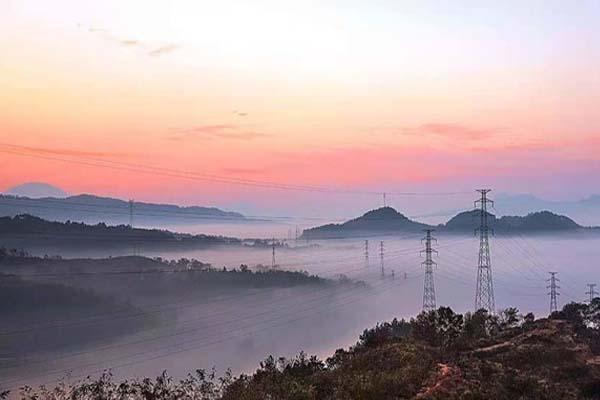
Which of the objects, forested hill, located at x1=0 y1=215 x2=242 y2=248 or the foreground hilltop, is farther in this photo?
forested hill, located at x1=0 y1=215 x2=242 y2=248

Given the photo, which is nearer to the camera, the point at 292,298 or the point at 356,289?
the point at 292,298

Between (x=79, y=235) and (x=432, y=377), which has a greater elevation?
(x=79, y=235)

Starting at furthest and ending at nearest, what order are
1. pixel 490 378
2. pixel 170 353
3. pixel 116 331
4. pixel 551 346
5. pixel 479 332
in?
pixel 116 331 → pixel 170 353 → pixel 479 332 → pixel 551 346 → pixel 490 378

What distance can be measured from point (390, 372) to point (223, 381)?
476 inches

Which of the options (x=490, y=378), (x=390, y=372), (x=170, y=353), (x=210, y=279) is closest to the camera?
(x=490, y=378)

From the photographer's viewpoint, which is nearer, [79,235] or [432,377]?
[432,377]

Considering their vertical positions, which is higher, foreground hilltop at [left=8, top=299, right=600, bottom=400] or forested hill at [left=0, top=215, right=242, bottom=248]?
forested hill at [left=0, top=215, right=242, bottom=248]

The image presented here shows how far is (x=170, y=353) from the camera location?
359ft

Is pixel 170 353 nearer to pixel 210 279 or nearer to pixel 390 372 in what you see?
pixel 210 279

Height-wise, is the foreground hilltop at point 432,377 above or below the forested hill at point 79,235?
below

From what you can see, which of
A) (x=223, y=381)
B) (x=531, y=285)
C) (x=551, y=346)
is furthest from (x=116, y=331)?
(x=531, y=285)

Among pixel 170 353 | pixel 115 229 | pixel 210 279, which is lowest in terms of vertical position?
pixel 170 353

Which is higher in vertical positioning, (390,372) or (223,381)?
(390,372)

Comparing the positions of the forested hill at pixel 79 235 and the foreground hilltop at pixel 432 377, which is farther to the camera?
the forested hill at pixel 79 235
